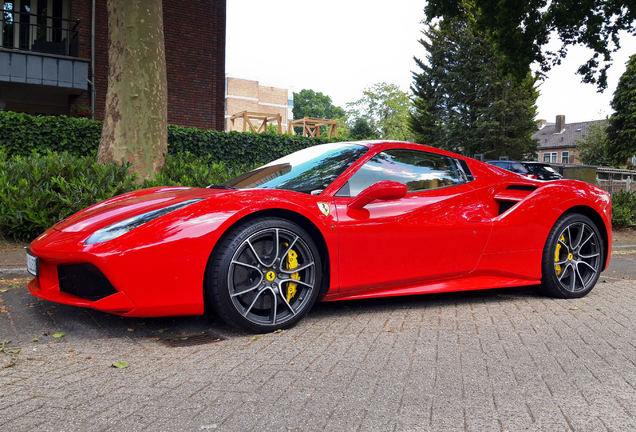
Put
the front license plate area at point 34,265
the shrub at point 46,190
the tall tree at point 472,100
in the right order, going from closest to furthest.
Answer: the front license plate area at point 34,265 → the shrub at point 46,190 → the tall tree at point 472,100

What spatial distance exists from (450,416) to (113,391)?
149 centimetres

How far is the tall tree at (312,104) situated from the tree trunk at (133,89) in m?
117

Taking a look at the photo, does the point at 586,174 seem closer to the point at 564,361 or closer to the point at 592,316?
the point at 592,316

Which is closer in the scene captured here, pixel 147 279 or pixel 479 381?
pixel 479 381

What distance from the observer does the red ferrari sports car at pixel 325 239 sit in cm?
307

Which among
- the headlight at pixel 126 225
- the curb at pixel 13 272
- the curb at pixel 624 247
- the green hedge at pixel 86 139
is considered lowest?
the curb at pixel 624 247

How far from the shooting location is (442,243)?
4.00m

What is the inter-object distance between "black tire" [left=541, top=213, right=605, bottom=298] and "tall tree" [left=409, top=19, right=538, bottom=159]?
33.1 m

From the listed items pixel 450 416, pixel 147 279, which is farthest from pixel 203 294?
pixel 450 416

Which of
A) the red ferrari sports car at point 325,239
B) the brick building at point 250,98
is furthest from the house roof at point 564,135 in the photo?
the red ferrari sports car at point 325,239

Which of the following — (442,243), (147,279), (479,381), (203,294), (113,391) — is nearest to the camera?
(113,391)

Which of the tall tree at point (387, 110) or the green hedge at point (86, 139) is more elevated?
the tall tree at point (387, 110)

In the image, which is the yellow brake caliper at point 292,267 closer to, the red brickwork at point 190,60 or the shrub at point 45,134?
the shrub at point 45,134

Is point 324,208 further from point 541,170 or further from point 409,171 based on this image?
point 541,170
